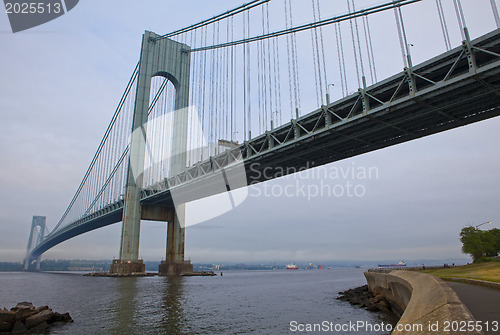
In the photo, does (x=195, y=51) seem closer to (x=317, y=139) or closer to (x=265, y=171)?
(x=265, y=171)

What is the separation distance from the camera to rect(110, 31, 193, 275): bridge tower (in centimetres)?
5019

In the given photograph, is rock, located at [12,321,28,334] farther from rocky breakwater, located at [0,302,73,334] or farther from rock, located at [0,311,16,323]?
rock, located at [0,311,16,323]

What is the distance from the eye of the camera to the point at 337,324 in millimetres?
14914

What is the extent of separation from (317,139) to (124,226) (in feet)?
115

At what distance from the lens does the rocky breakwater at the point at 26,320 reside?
1352 cm

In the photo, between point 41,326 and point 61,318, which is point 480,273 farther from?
point 41,326

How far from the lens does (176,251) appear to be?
54719 mm

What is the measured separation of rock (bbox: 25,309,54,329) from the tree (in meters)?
38.9

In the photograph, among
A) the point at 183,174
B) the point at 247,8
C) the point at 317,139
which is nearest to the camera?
the point at 317,139

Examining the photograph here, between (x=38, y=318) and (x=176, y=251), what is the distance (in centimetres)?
4126

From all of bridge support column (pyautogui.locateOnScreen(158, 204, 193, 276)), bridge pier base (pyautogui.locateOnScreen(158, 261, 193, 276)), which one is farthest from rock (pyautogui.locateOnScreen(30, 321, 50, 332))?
bridge pier base (pyautogui.locateOnScreen(158, 261, 193, 276))

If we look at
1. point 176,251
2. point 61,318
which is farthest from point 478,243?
point 176,251

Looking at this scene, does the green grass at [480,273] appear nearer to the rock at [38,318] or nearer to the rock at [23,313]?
the rock at [38,318]

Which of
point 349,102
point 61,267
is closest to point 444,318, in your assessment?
point 349,102
